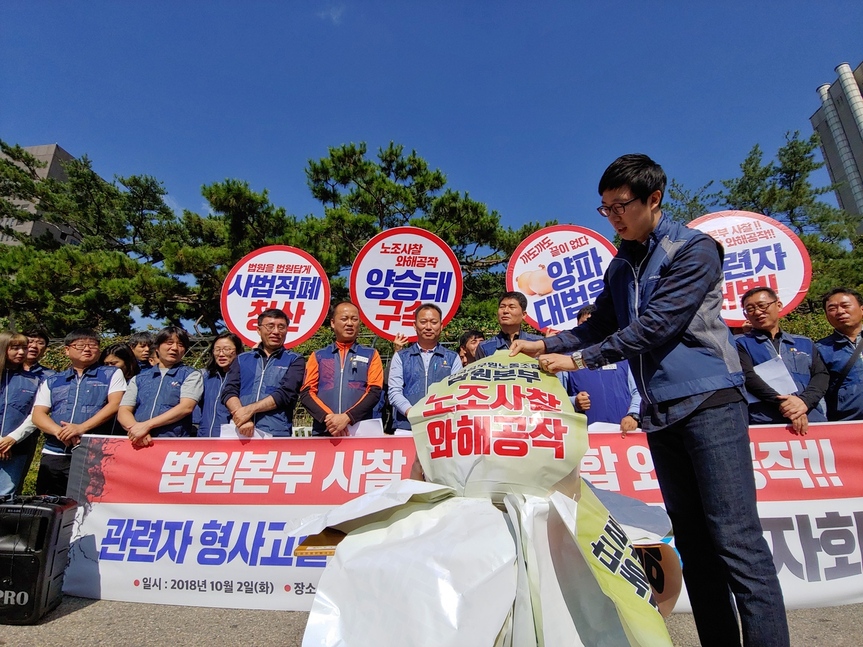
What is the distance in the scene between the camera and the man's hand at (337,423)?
329 centimetres

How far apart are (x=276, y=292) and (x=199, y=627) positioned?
352cm

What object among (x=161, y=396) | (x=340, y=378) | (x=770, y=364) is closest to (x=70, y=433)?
(x=161, y=396)

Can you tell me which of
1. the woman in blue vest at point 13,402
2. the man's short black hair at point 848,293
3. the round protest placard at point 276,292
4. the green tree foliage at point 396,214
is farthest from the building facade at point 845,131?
the woman in blue vest at point 13,402

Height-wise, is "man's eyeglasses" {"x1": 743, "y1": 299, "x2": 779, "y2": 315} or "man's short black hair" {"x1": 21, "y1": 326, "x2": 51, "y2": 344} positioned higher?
"man's short black hair" {"x1": 21, "y1": 326, "x2": 51, "y2": 344}

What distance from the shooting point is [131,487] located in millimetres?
3084

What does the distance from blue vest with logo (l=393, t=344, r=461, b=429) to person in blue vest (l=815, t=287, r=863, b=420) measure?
9.02ft

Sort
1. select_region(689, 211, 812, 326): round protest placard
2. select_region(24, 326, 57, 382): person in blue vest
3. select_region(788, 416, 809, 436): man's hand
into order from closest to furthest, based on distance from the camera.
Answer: select_region(788, 416, 809, 436): man's hand < select_region(24, 326, 57, 382): person in blue vest < select_region(689, 211, 812, 326): round protest placard

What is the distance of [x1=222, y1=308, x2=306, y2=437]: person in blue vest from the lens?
347 cm

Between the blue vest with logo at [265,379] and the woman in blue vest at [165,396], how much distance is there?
347 millimetres

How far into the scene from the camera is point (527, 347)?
174cm

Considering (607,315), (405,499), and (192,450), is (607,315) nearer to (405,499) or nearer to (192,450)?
(405,499)

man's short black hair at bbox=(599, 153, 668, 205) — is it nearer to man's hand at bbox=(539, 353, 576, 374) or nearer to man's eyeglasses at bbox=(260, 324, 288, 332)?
man's hand at bbox=(539, 353, 576, 374)

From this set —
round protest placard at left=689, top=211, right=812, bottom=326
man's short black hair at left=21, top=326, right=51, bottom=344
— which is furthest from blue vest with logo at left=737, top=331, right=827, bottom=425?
man's short black hair at left=21, top=326, right=51, bottom=344

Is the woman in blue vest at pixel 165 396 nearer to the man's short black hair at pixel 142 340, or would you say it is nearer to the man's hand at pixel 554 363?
the man's short black hair at pixel 142 340
